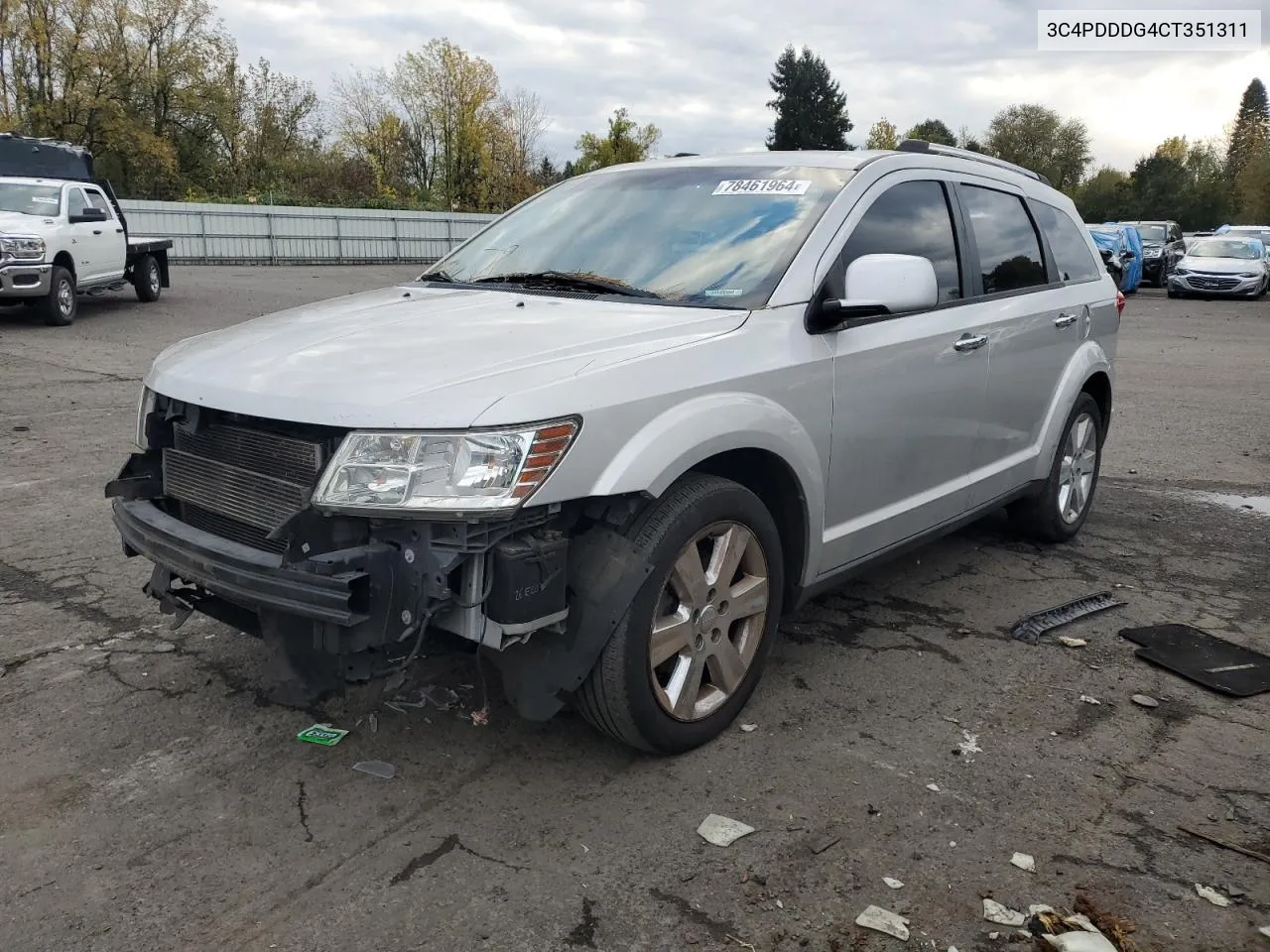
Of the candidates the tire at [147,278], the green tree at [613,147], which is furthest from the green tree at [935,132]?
the tire at [147,278]

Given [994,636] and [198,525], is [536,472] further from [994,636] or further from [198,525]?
[994,636]

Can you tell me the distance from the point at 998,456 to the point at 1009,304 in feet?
2.21

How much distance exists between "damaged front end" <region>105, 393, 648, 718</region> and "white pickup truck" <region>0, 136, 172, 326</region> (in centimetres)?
1240

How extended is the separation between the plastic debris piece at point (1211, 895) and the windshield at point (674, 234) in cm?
206

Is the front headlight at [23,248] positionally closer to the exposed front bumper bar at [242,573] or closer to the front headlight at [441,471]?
the exposed front bumper bar at [242,573]

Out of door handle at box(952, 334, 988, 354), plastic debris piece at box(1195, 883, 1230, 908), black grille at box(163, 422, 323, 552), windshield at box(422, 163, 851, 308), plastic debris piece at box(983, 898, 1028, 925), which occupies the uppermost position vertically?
windshield at box(422, 163, 851, 308)

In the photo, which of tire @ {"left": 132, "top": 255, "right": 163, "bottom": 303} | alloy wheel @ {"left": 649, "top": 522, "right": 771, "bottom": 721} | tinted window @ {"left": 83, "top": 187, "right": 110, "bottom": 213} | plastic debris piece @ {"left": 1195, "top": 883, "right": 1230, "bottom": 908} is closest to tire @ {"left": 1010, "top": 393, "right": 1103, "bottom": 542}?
alloy wheel @ {"left": 649, "top": 522, "right": 771, "bottom": 721}

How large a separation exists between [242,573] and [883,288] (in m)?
2.15

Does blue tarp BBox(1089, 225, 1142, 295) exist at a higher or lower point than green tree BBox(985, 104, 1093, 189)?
lower

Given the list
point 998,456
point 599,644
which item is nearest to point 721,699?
point 599,644

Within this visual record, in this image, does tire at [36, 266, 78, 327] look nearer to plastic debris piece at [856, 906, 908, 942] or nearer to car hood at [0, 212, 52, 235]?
car hood at [0, 212, 52, 235]

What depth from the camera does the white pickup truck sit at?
13.6 m

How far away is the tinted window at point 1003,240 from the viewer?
189 inches

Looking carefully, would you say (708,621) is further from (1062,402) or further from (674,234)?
(1062,402)
